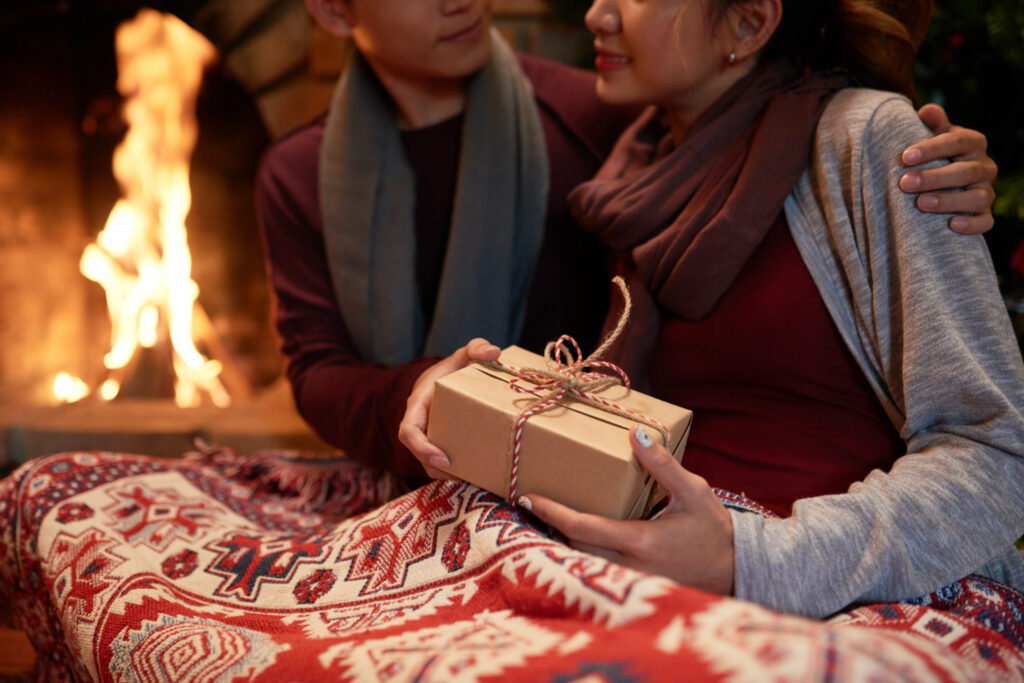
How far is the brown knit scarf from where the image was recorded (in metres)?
0.93

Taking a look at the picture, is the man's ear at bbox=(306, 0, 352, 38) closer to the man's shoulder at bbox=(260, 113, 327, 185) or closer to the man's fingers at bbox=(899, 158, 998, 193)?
the man's shoulder at bbox=(260, 113, 327, 185)

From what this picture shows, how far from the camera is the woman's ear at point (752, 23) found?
97cm

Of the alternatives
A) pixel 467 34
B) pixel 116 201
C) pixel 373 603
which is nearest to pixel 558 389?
pixel 373 603

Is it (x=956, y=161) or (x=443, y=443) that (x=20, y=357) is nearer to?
(x=443, y=443)

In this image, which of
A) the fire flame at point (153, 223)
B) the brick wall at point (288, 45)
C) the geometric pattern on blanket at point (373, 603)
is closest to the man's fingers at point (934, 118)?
the geometric pattern on blanket at point (373, 603)

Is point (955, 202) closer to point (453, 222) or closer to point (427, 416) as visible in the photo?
point (427, 416)

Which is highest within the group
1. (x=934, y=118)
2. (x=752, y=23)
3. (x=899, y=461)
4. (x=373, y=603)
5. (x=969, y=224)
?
(x=752, y=23)

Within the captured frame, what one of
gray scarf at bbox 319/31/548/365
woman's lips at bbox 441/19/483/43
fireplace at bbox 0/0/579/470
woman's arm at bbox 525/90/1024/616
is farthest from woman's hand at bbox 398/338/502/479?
fireplace at bbox 0/0/579/470

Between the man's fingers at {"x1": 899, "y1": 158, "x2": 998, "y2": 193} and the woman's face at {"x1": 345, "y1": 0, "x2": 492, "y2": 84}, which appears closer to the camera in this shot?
the man's fingers at {"x1": 899, "y1": 158, "x2": 998, "y2": 193}

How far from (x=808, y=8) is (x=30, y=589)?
126 centimetres

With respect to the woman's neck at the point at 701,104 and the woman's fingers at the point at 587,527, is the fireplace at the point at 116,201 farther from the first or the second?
the woman's fingers at the point at 587,527

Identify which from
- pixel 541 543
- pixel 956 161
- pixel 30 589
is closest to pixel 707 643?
pixel 541 543

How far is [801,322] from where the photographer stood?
0.92 meters

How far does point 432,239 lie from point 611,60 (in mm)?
475
